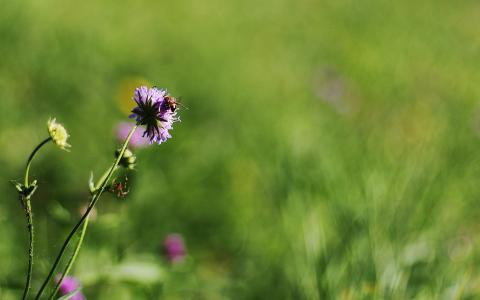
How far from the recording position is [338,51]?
4117mm

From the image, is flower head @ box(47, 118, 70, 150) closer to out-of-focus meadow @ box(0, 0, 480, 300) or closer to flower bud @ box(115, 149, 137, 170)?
flower bud @ box(115, 149, 137, 170)

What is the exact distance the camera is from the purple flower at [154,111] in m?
0.87

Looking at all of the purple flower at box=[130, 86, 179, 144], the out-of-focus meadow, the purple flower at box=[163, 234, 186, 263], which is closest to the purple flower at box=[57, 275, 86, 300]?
the out-of-focus meadow

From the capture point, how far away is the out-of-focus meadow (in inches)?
62.2

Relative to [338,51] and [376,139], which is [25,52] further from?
[338,51]

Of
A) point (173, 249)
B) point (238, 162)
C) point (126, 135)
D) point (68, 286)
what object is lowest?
point (68, 286)

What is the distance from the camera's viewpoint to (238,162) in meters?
2.42

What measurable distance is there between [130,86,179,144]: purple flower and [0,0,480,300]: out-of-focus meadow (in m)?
0.42

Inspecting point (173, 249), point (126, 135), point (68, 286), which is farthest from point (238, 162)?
point (68, 286)

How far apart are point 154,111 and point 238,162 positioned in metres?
1.56

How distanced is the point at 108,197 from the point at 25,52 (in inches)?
34.9

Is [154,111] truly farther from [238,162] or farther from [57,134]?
[238,162]

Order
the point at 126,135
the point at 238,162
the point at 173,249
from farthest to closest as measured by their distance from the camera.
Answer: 1. the point at 238,162
2. the point at 126,135
3. the point at 173,249

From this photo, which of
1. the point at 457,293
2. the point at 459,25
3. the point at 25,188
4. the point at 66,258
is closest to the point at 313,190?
the point at 457,293
